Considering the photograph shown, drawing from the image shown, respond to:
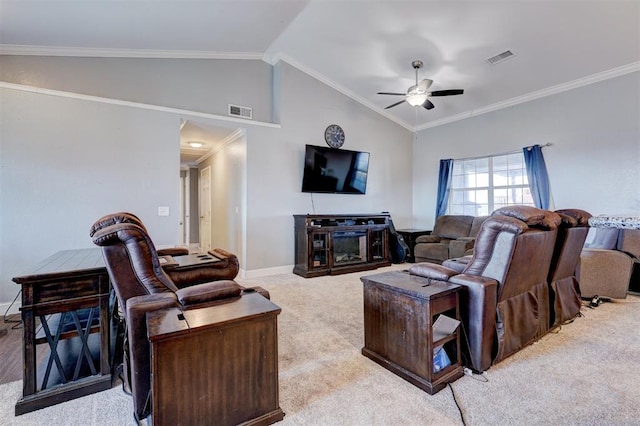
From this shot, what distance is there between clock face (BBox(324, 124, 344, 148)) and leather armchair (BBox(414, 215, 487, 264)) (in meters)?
2.54

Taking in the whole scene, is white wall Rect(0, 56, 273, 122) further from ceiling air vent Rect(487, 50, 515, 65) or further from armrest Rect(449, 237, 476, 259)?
armrest Rect(449, 237, 476, 259)

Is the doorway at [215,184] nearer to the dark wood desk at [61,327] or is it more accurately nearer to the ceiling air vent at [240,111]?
the ceiling air vent at [240,111]

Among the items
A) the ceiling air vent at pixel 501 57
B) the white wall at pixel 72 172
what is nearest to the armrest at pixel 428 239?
the ceiling air vent at pixel 501 57

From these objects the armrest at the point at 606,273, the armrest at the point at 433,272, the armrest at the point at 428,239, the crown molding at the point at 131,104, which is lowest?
the armrest at the point at 606,273

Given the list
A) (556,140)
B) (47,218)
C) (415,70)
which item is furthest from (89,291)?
(556,140)

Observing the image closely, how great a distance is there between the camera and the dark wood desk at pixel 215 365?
51.6 inches

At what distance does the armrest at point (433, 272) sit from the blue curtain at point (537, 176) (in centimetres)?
410

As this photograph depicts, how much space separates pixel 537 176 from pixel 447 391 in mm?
4863

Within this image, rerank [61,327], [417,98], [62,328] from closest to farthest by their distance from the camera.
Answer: [61,327] < [62,328] < [417,98]

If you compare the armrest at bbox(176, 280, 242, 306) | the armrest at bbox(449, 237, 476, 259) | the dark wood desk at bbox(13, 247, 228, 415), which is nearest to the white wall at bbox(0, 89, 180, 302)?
the dark wood desk at bbox(13, 247, 228, 415)

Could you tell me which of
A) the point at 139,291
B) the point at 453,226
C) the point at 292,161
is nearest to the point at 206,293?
the point at 139,291

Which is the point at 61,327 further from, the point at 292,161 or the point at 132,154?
the point at 292,161

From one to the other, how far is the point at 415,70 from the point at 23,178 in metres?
5.63

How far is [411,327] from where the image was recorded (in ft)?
6.40
